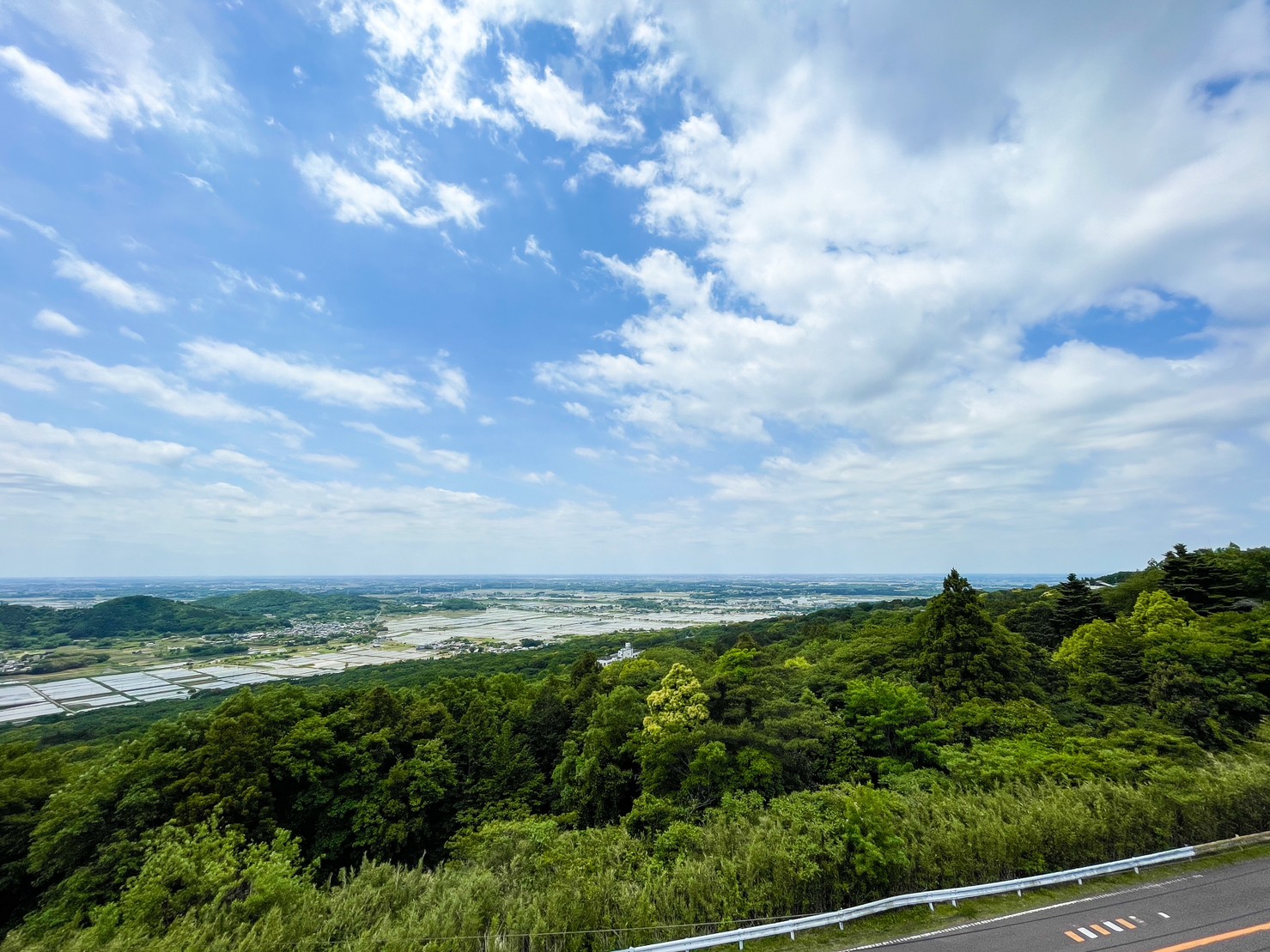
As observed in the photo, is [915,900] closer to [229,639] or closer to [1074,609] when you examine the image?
[1074,609]

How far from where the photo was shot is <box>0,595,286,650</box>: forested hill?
90.0 metres

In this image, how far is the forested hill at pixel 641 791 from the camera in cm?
1161

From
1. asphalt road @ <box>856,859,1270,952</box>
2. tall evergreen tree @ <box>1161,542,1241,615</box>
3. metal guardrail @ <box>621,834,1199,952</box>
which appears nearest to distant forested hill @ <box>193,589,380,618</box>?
metal guardrail @ <box>621,834,1199,952</box>

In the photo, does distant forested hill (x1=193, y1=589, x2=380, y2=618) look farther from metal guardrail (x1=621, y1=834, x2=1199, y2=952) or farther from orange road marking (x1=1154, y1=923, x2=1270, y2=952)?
orange road marking (x1=1154, y1=923, x2=1270, y2=952)

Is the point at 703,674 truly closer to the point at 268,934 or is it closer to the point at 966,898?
the point at 966,898

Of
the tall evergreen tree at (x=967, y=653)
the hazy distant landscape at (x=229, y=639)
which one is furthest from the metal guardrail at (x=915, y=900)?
the hazy distant landscape at (x=229, y=639)

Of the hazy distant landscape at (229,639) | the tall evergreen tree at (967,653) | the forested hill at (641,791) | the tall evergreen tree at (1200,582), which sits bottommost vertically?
the hazy distant landscape at (229,639)

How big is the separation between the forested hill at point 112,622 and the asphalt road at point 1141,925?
13145 cm

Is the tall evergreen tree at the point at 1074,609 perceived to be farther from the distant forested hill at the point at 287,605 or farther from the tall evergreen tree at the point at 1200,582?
the distant forested hill at the point at 287,605

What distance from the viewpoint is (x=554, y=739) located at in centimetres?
2858

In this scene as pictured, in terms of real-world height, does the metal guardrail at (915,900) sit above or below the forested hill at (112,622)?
above

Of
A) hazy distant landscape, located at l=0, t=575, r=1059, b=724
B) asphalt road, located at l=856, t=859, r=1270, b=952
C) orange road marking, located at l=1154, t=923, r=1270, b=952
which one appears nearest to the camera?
orange road marking, located at l=1154, t=923, r=1270, b=952

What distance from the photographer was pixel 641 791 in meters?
23.0

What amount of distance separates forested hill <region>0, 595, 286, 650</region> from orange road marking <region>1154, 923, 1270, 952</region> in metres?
134
